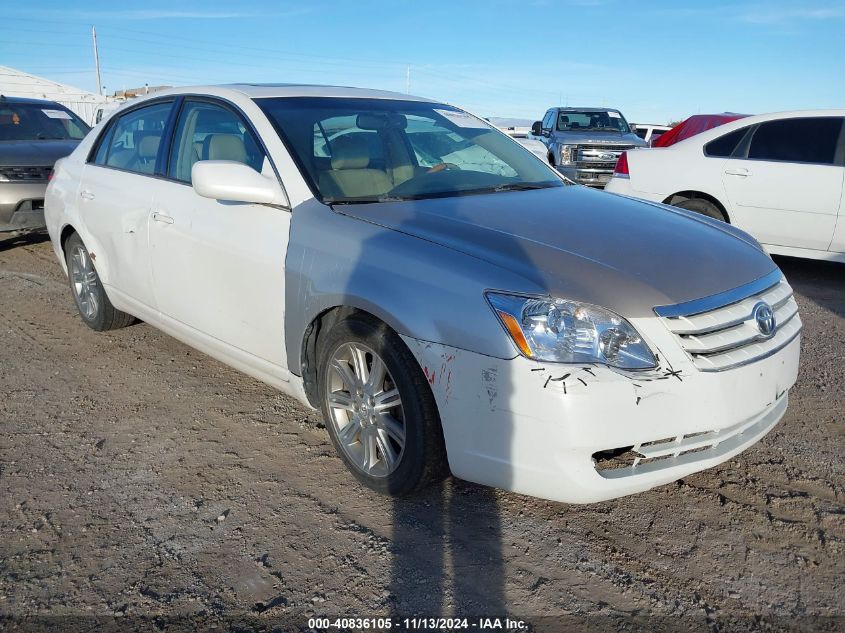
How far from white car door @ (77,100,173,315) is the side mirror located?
1014 millimetres

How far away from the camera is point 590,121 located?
14.3 metres

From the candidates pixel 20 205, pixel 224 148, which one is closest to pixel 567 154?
pixel 20 205

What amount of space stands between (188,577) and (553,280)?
1.63 metres

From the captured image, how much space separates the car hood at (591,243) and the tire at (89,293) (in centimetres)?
260

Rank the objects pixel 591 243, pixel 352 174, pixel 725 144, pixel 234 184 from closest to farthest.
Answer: pixel 591 243 < pixel 234 184 < pixel 352 174 < pixel 725 144

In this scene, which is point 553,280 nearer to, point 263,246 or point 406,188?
point 406,188

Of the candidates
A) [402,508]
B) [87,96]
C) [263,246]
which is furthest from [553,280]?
[87,96]

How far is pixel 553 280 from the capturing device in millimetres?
2514

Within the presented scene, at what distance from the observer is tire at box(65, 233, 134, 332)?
493 centimetres

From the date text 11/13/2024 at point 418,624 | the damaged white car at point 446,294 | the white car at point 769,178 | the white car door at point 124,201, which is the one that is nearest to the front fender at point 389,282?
the damaged white car at point 446,294

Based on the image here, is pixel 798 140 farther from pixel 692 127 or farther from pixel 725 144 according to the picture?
pixel 692 127

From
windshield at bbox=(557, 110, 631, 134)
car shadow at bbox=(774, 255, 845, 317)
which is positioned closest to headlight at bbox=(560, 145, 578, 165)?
windshield at bbox=(557, 110, 631, 134)

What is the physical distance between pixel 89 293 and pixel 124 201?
1.18 m

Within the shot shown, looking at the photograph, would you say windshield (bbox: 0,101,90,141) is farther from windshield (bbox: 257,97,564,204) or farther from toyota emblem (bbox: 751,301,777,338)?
toyota emblem (bbox: 751,301,777,338)
